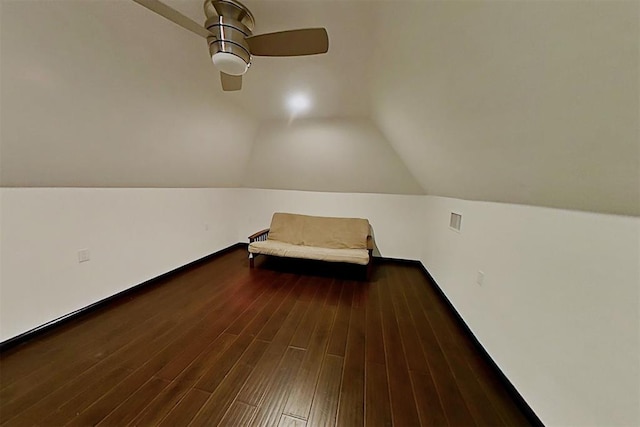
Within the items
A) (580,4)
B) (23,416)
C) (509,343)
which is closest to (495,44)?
(580,4)

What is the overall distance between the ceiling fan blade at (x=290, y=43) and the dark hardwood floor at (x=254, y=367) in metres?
2.05

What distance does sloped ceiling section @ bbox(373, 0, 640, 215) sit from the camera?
2.16ft

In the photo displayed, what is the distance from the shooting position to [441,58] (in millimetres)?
1228

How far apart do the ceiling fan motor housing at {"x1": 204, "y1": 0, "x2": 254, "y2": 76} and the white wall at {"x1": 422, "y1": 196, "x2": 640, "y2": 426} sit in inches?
75.7

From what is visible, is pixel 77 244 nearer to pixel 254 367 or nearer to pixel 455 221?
pixel 254 367

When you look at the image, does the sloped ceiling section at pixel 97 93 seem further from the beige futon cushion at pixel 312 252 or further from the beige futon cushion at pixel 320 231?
the beige futon cushion at pixel 320 231

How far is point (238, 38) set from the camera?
52.2 inches

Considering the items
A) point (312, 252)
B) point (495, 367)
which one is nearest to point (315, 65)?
point (312, 252)

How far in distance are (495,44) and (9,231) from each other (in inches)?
125

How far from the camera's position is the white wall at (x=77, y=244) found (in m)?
1.78

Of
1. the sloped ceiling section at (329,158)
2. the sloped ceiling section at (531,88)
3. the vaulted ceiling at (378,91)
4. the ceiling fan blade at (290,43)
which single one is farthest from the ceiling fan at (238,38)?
the sloped ceiling section at (329,158)

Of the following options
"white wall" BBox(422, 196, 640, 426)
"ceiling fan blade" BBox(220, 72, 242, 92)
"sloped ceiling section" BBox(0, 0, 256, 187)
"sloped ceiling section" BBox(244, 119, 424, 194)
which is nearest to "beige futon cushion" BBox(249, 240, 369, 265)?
"sloped ceiling section" BBox(244, 119, 424, 194)

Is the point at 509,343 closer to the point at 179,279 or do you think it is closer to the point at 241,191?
the point at 179,279

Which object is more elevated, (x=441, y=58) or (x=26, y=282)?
(x=441, y=58)
